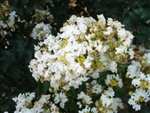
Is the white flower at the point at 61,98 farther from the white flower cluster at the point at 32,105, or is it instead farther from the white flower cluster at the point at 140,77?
the white flower cluster at the point at 140,77

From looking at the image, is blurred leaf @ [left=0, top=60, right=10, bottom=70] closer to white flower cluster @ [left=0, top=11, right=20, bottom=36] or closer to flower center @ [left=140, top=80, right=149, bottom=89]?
white flower cluster @ [left=0, top=11, right=20, bottom=36]

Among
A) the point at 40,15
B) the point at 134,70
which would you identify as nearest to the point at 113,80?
the point at 134,70

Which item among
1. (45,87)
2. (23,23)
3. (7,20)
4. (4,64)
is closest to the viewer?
(45,87)

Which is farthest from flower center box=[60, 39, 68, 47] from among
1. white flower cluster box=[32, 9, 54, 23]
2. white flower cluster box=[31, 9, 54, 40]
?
white flower cluster box=[32, 9, 54, 23]

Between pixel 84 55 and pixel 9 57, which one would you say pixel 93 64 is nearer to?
pixel 84 55

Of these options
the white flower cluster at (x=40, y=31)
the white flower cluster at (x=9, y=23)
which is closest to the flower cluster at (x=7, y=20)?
the white flower cluster at (x=9, y=23)

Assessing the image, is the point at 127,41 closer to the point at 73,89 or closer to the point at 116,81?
the point at 116,81

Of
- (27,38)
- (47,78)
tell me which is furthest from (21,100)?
(27,38)
